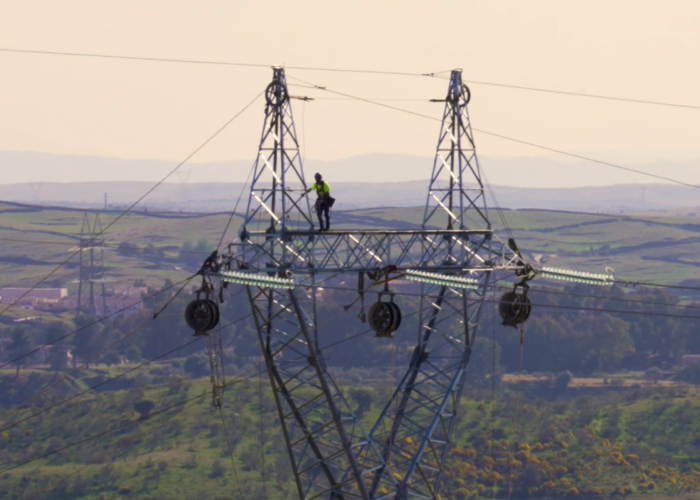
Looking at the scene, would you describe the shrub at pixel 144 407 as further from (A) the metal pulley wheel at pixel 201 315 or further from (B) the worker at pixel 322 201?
(A) the metal pulley wheel at pixel 201 315

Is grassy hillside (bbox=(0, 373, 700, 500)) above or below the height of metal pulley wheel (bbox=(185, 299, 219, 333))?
below

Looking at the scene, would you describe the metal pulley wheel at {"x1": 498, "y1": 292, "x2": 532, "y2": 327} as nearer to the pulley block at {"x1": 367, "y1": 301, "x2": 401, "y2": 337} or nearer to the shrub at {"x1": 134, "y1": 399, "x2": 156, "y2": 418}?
the pulley block at {"x1": 367, "y1": 301, "x2": 401, "y2": 337}

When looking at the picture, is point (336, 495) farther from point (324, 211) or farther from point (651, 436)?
point (651, 436)

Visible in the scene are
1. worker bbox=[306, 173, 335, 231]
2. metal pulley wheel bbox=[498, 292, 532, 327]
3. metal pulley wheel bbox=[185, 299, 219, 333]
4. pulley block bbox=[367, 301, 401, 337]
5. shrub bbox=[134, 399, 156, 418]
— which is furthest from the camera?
shrub bbox=[134, 399, 156, 418]

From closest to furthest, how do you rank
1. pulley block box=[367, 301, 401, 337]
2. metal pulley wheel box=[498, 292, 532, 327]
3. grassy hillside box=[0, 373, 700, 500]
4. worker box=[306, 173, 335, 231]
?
worker box=[306, 173, 335, 231] → pulley block box=[367, 301, 401, 337] → metal pulley wheel box=[498, 292, 532, 327] → grassy hillside box=[0, 373, 700, 500]

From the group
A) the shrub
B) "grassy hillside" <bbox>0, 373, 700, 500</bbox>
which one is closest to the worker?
"grassy hillside" <bbox>0, 373, 700, 500</bbox>

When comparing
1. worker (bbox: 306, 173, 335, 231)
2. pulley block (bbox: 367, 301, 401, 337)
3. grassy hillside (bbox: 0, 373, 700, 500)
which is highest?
worker (bbox: 306, 173, 335, 231)

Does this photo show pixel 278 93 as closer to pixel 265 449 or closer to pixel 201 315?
pixel 201 315
